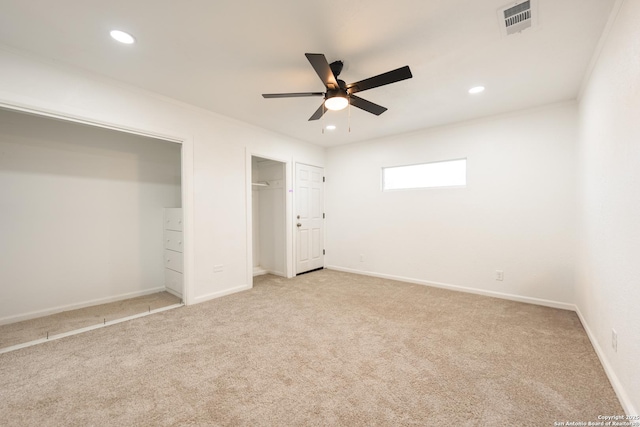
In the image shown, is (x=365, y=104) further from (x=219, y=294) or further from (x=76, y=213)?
(x=76, y=213)

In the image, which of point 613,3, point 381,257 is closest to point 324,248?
point 381,257

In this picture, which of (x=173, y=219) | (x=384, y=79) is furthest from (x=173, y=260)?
(x=384, y=79)

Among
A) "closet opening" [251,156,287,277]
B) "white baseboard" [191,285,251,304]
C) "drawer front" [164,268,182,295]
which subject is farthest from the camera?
"closet opening" [251,156,287,277]

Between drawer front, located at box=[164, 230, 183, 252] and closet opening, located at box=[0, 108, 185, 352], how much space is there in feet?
0.05

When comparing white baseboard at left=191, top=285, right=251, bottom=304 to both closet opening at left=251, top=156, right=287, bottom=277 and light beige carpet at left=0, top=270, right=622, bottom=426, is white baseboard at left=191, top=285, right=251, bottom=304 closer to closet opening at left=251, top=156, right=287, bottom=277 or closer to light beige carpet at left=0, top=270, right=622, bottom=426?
light beige carpet at left=0, top=270, right=622, bottom=426

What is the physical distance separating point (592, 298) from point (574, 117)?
7.35 feet

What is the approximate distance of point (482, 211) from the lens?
3.82m

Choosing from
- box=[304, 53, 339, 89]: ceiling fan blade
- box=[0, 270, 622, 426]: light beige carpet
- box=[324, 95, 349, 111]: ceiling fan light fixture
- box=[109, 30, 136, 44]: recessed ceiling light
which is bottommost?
box=[0, 270, 622, 426]: light beige carpet

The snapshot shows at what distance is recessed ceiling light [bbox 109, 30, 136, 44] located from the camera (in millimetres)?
2026

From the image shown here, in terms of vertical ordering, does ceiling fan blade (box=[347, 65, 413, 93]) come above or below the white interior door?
above

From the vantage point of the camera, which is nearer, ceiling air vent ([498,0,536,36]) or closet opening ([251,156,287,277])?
ceiling air vent ([498,0,536,36])

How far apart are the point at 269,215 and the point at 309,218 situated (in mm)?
820

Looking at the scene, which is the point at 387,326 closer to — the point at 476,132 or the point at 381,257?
the point at 381,257

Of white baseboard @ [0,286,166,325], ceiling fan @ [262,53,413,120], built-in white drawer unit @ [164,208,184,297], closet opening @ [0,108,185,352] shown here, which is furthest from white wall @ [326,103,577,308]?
white baseboard @ [0,286,166,325]
